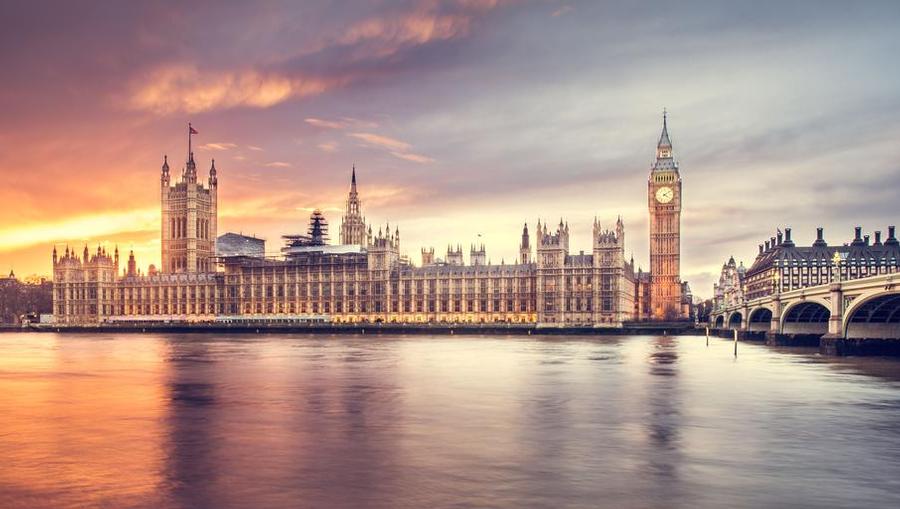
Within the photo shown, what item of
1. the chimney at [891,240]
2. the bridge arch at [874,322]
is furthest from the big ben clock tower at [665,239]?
the bridge arch at [874,322]

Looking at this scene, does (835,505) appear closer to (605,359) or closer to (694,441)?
(694,441)

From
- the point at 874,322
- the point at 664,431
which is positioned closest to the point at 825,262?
the point at 874,322

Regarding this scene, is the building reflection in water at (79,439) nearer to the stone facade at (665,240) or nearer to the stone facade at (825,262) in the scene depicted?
the stone facade at (665,240)

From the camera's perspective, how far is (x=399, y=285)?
16088 centimetres

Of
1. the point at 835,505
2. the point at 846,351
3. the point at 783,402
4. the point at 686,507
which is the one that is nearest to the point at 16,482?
the point at 686,507

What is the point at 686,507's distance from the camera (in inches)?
660

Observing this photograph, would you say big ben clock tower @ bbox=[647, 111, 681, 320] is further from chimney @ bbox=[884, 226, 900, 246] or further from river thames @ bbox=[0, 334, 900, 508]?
river thames @ bbox=[0, 334, 900, 508]

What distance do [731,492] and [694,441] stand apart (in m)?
6.84

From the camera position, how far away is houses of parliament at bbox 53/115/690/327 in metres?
150

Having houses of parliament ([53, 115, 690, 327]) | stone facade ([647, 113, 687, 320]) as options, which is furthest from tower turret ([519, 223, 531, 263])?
stone facade ([647, 113, 687, 320])

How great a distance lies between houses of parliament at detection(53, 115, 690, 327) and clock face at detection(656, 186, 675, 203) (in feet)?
1.11

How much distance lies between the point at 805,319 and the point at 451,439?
7040 cm

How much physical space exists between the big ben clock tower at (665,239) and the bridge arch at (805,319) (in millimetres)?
87600

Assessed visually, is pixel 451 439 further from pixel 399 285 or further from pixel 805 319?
pixel 399 285
